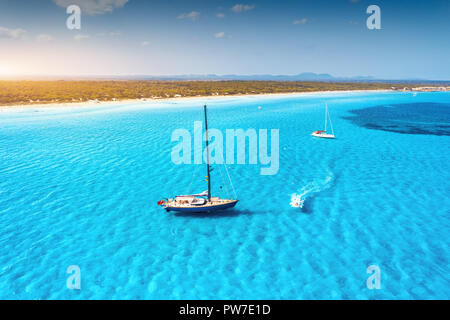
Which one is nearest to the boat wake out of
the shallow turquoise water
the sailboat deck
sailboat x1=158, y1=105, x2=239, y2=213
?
the shallow turquoise water

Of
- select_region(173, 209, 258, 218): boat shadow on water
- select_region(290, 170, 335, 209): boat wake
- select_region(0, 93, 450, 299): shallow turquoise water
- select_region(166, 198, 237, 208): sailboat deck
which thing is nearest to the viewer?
select_region(0, 93, 450, 299): shallow turquoise water

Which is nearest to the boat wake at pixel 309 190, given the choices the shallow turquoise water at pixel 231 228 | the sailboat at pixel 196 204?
the shallow turquoise water at pixel 231 228

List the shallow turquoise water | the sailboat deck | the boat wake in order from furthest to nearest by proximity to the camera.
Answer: the boat wake → the sailboat deck → the shallow turquoise water

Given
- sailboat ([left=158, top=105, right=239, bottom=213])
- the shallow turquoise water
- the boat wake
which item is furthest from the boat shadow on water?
the boat wake

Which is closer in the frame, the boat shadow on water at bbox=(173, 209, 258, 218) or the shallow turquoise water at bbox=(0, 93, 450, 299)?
the shallow turquoise water at bbox=(0, 93, 450, 299)

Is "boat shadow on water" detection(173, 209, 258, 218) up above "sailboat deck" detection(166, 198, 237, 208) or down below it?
below

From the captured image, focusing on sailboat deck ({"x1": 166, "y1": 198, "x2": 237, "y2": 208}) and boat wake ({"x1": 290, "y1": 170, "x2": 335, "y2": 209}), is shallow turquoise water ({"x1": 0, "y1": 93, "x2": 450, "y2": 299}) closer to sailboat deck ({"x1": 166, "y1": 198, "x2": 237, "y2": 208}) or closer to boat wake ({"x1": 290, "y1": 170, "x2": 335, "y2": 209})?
boat wake ({"x1": 290, "y1": 170, "x2": 335, "y2": 209})

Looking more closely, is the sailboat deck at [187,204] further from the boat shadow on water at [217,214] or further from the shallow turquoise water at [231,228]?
the shallow turquoise water at [231,228]
